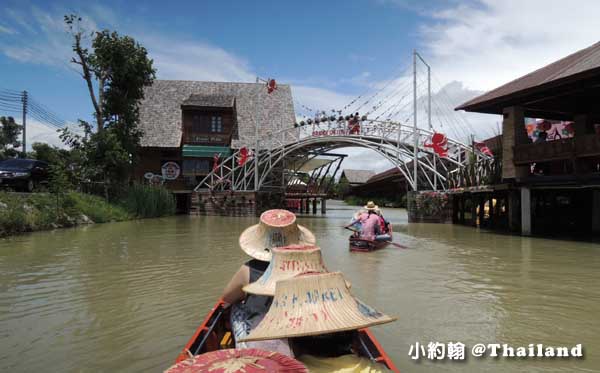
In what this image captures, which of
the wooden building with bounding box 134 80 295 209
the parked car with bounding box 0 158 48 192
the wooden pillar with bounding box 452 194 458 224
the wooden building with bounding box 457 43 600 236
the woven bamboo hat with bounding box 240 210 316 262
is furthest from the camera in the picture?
the wooden building with bounding box 134 80 295 209

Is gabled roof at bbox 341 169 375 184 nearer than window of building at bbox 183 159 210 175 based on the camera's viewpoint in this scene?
No

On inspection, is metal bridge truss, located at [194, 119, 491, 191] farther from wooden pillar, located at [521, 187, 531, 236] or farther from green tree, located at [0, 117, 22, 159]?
green tree, located at [0, 117, 22, 159]

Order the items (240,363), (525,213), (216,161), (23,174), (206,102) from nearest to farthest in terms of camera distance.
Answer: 1. (240,363)
2. (525,213)
3. (23,174)
4. (216,161)
5. (206,102)

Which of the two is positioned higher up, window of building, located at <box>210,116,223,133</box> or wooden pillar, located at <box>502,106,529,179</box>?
window of building, located at <box>210,116,223,133</box>

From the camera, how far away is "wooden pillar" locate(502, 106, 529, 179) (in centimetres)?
1697

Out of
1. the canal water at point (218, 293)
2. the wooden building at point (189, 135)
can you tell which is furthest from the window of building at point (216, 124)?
the canal water at point (218, 293)

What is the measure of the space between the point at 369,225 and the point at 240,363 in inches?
452

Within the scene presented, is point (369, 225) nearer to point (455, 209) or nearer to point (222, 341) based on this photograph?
point (222, 341)

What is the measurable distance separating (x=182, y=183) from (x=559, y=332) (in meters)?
33.9

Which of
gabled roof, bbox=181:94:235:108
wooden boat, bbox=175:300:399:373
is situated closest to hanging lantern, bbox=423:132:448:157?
gabled roof, bbox=181:94:235:108

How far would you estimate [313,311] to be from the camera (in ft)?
10.0

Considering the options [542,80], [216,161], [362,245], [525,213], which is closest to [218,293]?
[362,245]

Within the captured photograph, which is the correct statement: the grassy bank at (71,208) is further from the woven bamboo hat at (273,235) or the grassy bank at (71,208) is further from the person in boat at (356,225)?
the woven bamboo hat at (273,235)
